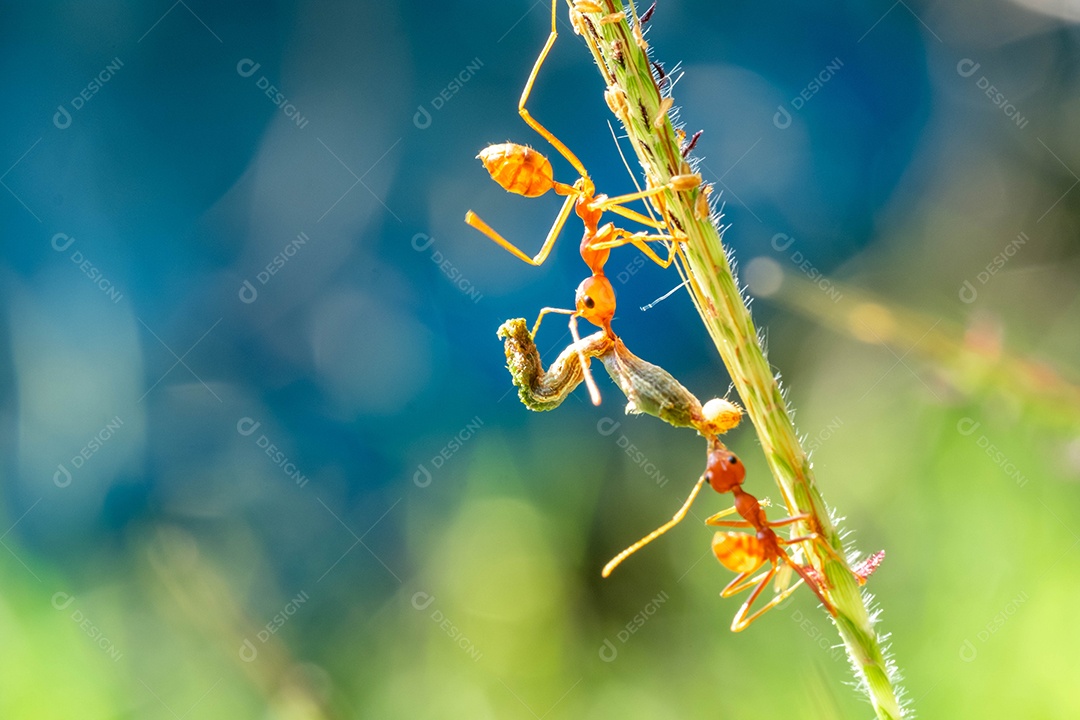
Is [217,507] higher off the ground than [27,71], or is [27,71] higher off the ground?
[27,71]

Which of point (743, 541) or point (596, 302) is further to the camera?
point (596, 302)

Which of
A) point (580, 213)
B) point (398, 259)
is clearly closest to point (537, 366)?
point (580, 213)

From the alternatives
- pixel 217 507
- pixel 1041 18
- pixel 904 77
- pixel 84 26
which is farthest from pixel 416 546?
pixel 1041 18

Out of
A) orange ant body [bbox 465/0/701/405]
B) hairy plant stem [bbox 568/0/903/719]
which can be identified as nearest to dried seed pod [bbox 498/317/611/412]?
orange ant body [bbox 465/0/701/405]

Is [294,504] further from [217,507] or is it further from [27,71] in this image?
[27,71]

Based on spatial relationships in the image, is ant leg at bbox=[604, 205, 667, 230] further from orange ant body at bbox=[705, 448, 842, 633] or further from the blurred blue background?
the blurred blue background

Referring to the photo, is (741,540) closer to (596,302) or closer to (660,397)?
(660,397)
